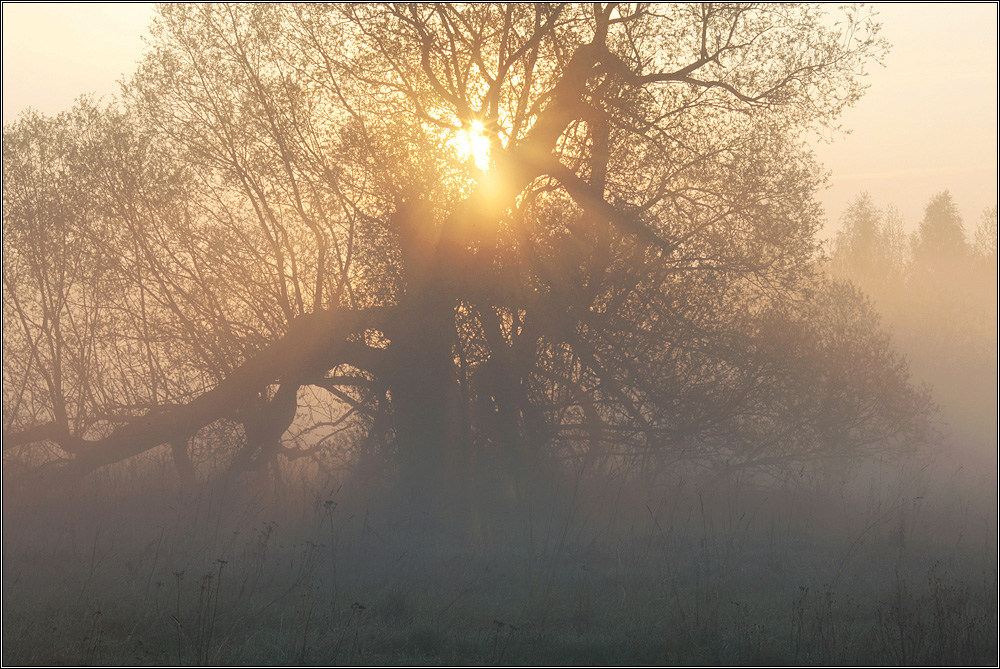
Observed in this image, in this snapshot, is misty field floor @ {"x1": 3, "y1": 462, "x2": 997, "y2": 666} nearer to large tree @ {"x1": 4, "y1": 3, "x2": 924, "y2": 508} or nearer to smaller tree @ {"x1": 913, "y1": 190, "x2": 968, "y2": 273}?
large tree @ {"x1": 4, "y1": 3, "x2": 924, "y2": 508}

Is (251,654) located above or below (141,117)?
below

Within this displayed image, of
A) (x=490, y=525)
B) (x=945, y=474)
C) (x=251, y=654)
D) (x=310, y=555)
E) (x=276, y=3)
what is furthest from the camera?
(x=945, y=474)

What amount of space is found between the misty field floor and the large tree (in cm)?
123

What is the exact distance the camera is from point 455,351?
1083 cm

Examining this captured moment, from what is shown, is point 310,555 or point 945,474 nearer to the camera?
point 310,555

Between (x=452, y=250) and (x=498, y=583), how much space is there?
438 centimetres

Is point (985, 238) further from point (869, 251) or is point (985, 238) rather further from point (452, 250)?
point (452, 250)

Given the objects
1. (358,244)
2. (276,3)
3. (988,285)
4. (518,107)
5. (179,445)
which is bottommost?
(179,445)

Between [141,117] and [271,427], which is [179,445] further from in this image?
[141,117]

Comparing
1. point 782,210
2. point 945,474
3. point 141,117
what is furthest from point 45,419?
point 945,474

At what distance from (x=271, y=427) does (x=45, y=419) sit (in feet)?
12.1

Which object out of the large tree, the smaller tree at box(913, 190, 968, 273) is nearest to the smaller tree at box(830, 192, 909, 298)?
the smaller tree at box(913, 190, 968, 273)

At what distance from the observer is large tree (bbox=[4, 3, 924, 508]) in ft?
34.8

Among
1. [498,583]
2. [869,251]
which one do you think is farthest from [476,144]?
[869,251]
